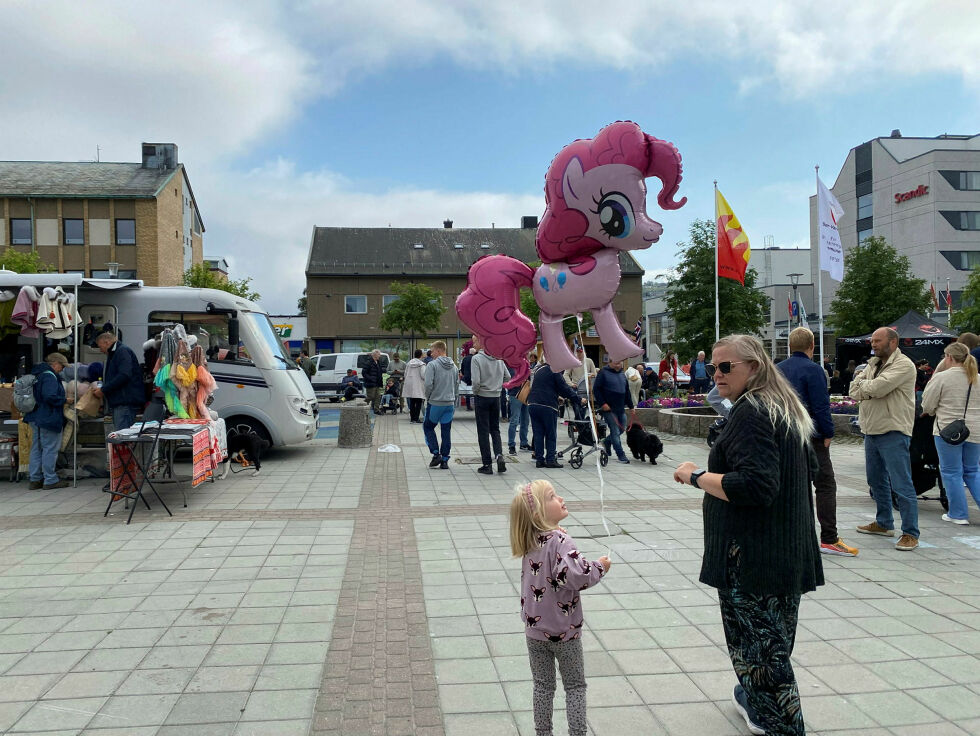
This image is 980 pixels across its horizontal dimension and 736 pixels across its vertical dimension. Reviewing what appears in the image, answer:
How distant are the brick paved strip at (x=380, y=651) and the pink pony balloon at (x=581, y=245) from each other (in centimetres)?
212

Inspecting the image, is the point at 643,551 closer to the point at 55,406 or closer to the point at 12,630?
the point at 12,630

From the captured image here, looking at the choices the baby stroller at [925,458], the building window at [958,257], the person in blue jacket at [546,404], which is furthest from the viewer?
the building window at [958,257]

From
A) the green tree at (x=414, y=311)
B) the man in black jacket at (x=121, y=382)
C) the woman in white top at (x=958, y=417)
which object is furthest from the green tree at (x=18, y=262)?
the woman in white top at (x=958, y=417)

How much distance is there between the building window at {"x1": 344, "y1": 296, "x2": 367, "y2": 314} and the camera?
151 feet

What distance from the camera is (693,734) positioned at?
320cm

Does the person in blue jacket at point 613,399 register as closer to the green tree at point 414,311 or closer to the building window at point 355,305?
the green tree at point 414,311

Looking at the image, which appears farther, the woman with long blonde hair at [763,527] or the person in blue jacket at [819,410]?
the person in blue jacket at [819,410]

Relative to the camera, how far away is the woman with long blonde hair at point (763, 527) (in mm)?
2787

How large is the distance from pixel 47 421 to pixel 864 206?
6126 cm

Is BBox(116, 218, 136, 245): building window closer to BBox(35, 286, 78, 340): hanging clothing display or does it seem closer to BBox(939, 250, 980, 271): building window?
BBox(35, 286, 78, 340): hanging clothing display

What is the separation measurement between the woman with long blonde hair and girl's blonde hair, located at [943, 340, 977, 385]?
506cm

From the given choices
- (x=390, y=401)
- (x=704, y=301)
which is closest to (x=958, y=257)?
(x=704, y=301)

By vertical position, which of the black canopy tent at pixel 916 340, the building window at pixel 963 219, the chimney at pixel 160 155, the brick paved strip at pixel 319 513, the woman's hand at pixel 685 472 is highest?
the chimney at pixel 160 155

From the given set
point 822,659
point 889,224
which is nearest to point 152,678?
point 822,659
